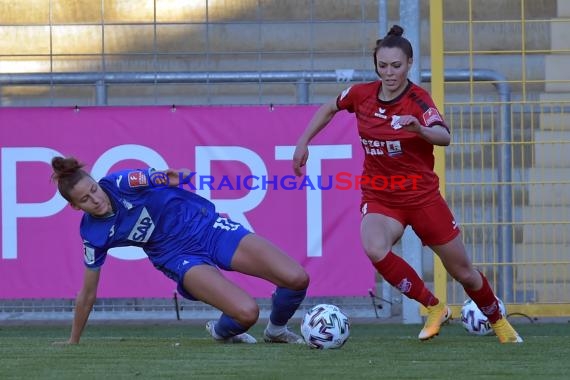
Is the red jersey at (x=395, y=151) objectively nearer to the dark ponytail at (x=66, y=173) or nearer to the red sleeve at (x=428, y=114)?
the red sleeve at (x=428, y=114)

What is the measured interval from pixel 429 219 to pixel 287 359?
4.31ft

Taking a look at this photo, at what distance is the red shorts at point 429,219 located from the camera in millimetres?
6863

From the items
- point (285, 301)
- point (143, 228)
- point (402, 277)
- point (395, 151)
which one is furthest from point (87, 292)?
point (395, 151)

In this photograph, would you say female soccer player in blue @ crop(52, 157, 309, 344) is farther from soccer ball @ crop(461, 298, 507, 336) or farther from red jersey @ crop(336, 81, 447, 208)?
soccer ball @ crop(461, 298, 507, 336)

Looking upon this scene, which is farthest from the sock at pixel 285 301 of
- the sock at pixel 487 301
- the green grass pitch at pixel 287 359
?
the sock at pixel 487 301

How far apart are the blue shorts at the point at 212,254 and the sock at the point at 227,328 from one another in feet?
0.76

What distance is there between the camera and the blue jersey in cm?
681

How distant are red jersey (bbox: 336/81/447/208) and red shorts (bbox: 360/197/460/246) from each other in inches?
1.3

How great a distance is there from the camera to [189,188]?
9.48 metres

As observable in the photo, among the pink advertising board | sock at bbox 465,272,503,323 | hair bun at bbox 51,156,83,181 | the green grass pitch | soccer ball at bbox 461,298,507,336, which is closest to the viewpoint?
the green grass pitch

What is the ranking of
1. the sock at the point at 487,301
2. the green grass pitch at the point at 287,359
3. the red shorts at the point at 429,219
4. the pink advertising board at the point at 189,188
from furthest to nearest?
the pink advertising board at the point at 189,188, the sock at the point at 487,301, the red shorts at the point at 429,219, the green grass pitch at the point at 287,359

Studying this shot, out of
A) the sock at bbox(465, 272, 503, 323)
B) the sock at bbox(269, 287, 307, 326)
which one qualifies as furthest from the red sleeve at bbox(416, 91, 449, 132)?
the sock at bbox(269, 287, 307, 326)

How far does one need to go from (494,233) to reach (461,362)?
3752mm

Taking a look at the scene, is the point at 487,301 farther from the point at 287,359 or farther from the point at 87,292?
the point at 87,292
